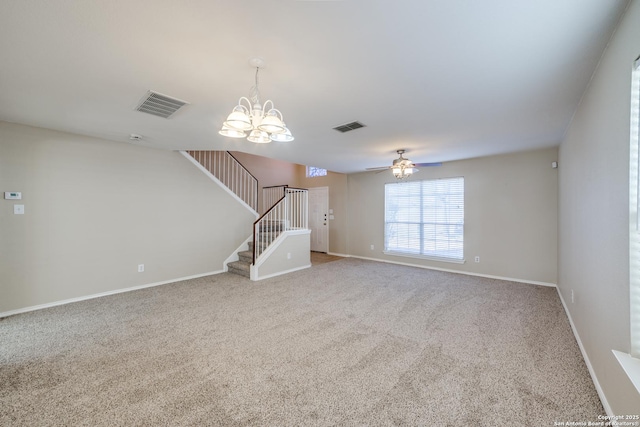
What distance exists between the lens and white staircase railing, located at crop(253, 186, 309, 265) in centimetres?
559

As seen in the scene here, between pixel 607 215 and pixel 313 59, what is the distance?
95.1 inches

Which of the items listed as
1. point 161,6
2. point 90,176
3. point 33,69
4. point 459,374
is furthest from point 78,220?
point 459,374

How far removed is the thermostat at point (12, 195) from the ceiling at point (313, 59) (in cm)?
101

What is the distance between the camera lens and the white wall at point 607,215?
4.93ft

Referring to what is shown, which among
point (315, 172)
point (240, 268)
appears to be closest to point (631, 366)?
point (240, 268)

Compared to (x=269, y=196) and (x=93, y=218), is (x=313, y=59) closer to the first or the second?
(x=93, y=218)

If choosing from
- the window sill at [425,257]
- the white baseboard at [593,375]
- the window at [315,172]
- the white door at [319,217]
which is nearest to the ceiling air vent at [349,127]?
the white baseboard at [593,375]

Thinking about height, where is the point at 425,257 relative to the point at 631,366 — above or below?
below

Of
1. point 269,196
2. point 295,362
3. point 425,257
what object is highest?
point 269,196

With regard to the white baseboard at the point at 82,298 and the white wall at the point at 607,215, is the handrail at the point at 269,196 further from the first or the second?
the white wall at the point at 607,215

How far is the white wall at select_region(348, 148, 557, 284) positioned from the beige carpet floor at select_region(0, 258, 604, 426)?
90 cm

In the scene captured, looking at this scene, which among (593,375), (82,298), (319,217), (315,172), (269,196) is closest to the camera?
(593,375)

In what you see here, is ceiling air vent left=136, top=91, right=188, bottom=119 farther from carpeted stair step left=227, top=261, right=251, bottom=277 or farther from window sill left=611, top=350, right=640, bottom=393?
window sill left=611, top=350, right=640, bottom=393

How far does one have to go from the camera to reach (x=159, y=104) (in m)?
2.75
